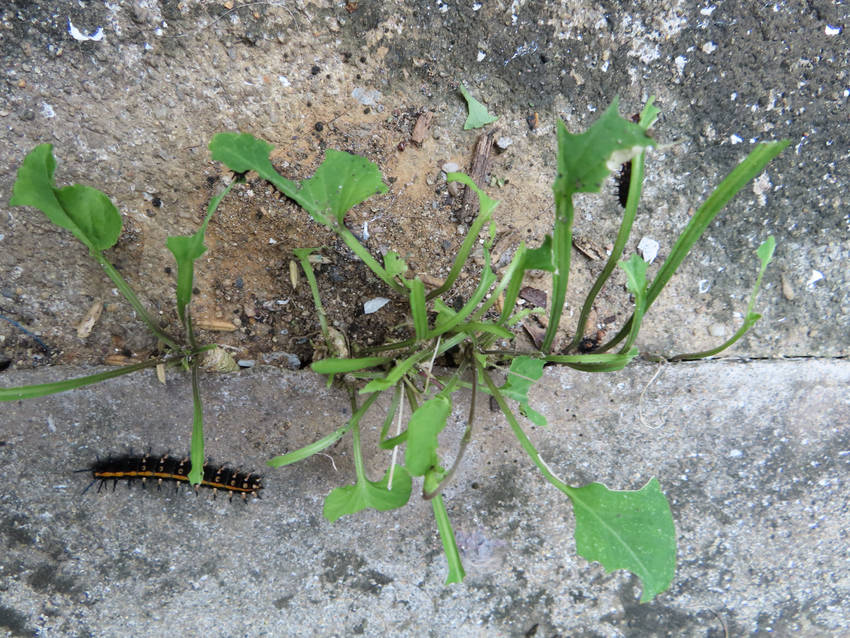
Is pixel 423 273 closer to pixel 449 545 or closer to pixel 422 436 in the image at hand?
pixel 422 436

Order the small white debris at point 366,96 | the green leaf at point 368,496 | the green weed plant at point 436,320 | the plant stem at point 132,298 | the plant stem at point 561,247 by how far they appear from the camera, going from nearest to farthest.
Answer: the plant stem at point 561,247
the green weed plant at point 436,320
the green leaf at point 368,496
the plant stem at point 132,298
the small white debris at point 366,96

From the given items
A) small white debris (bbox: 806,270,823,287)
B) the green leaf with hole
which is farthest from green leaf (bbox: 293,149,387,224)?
small white debris (bbox: 806,270,823,287)

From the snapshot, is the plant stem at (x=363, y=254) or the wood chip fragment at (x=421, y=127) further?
the wood chip fragment at (x=421, y=127)

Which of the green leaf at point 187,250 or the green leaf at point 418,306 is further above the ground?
the green leaf at point 418,306

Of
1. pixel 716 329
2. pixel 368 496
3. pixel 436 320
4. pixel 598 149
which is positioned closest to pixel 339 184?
pixel 436 320

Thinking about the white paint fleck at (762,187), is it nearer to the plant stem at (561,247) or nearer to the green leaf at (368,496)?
the plant stem at (561,247)

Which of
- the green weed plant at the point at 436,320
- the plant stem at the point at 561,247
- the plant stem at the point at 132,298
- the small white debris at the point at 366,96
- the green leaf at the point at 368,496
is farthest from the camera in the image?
the small white debris at the point at 366,96

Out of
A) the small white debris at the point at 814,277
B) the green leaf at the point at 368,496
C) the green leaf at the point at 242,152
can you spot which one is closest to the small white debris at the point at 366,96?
the green leaf at the point at 242,152

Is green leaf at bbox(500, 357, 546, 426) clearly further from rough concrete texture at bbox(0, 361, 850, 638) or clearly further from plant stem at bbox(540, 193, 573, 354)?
rough concrete texture at bbox(0, 361, 850, 638)

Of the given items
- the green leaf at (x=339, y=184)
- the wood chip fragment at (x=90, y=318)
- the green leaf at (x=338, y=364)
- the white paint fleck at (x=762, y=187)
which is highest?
the white paint fleck at (x=762, y=187)
